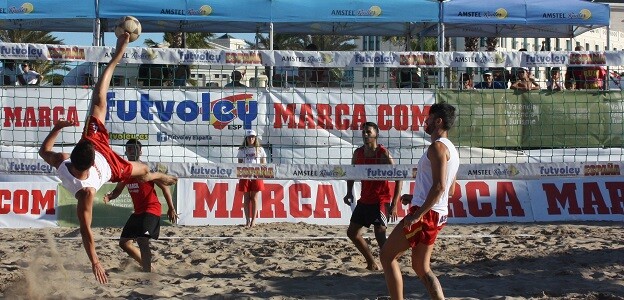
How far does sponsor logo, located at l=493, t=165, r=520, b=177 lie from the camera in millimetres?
9039

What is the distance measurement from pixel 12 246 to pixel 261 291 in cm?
359

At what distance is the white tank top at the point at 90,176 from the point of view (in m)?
6.29

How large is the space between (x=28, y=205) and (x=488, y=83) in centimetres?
599

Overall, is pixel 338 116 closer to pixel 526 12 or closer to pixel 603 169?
pixel 526 12

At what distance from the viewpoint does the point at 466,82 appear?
1263 centimetres

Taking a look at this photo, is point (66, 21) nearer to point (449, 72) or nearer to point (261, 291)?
point (449, 72)

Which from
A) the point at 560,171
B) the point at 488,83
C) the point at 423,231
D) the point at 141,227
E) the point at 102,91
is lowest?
the point at 141,227

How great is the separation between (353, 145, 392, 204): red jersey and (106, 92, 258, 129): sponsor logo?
3488mm

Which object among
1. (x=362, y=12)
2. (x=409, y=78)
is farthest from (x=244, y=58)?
(x=409, y=78)

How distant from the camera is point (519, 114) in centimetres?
1249

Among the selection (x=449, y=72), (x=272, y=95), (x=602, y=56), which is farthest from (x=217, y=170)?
(x=449, y=72)

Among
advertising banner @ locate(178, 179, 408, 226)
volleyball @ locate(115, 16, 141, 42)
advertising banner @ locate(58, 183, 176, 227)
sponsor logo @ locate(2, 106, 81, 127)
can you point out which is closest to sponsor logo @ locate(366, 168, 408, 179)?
volleyball @ locate(115, 16, 141, 42)

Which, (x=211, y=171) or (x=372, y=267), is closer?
(x=372, y=267)

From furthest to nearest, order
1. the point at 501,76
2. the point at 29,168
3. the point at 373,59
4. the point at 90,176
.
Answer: the point at 501,76 → the point at 373,59 → the point at 29,168 → the point at 90,176
